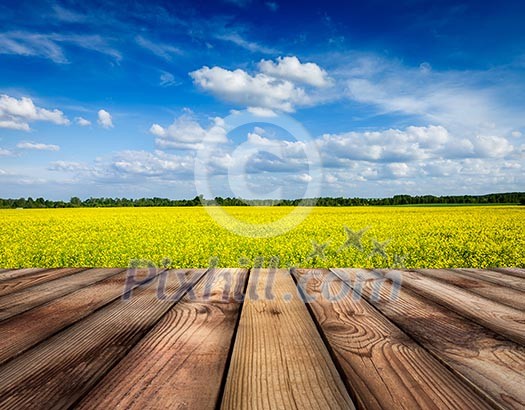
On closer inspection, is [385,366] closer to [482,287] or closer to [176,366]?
[176,366]

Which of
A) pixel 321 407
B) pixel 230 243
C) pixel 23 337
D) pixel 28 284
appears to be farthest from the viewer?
pixel 230 243

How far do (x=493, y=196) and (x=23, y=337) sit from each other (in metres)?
86.2

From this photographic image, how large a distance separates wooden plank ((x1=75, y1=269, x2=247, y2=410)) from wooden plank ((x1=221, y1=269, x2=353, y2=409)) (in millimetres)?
57

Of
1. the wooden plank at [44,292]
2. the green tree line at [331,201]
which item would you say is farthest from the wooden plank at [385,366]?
the green tree line at [331,201]

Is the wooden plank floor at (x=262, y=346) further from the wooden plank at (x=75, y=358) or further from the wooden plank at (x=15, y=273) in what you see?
the wooden plank at (x=15, y=273)

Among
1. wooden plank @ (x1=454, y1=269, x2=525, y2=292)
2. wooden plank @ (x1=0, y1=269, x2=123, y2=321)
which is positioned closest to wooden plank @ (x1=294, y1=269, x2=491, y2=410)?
wooden plank @ (x1=454, y1=269, x2=525, y2=292)

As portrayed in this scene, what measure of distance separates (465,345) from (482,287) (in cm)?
126

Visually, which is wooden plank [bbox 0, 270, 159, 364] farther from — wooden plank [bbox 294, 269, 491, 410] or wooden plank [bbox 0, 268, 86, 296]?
wooden plank [bbox 294, 269, 491, 410]

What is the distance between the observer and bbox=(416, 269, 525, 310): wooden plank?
2.19 metres

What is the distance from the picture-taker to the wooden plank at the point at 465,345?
113 centimetres

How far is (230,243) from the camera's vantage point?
43.3ft

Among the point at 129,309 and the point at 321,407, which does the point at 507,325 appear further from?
the point at 129,309

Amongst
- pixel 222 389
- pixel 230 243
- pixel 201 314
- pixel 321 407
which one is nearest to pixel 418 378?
pixel 321 407

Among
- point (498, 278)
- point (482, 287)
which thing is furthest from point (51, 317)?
point (498, 278)
